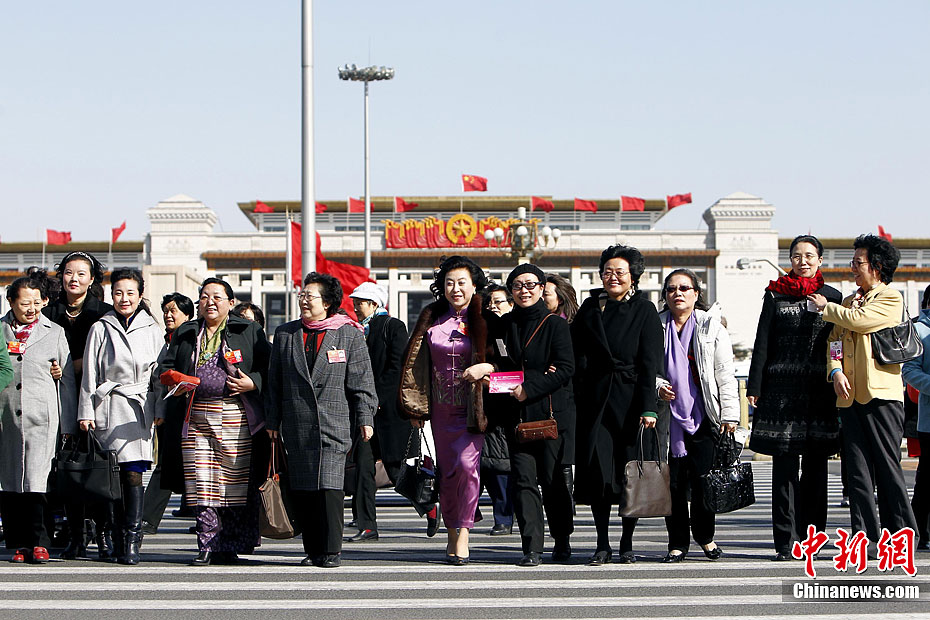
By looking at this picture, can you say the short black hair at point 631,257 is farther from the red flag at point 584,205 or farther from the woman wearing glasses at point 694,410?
the red flag at point 584,205

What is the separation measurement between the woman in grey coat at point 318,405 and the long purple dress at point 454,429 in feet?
1.44

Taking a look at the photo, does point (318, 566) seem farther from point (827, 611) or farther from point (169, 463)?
point (827, 611)

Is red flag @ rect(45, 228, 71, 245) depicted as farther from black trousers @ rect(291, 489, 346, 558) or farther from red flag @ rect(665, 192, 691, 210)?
black trousers @ rect(291, 489, 346, 558)

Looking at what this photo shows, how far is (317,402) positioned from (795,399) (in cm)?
297

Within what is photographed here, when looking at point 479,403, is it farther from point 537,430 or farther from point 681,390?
point 681,390

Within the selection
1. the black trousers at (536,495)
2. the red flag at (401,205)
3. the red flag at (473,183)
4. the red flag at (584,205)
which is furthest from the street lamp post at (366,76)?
the red flag at (584,205)

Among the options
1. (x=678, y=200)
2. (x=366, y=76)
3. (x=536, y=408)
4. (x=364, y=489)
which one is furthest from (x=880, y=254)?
(x=678, y=200)

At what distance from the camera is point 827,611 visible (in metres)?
5.70

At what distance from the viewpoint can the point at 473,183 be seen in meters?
64.1

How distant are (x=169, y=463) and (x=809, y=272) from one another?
4.23 meters

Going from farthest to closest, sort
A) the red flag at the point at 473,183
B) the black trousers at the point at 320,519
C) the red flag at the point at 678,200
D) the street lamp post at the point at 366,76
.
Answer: the red flag at the point at 678,200 < the red flag at the point at 473,183 < the street lamp post at the point at 366,76 < the black trousers at the point at 320,519

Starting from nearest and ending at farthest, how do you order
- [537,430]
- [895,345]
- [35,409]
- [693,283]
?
[537,430], [895,345], [35,409], [693,283]

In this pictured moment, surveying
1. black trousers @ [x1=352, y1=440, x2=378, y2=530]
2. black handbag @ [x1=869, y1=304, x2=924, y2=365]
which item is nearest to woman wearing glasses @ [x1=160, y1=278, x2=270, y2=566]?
black trousers @ [x1=352, y1=440, x2=378, y2=530]

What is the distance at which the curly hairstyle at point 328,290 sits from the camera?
7511mm
